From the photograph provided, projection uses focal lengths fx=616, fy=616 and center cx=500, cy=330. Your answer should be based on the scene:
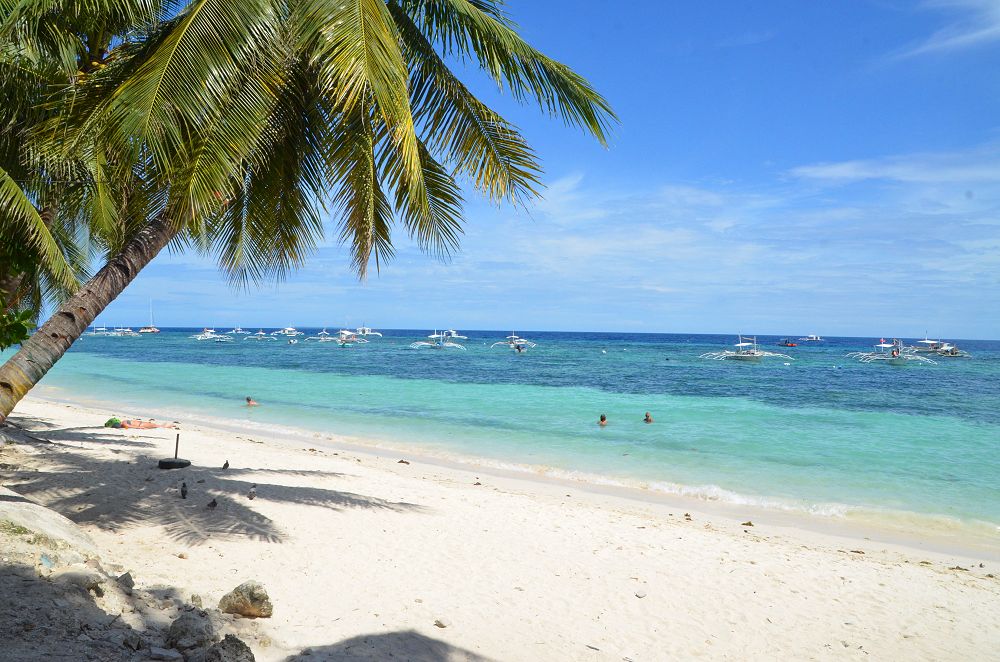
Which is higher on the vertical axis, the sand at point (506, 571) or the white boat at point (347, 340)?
the white boat at point (347, 340)

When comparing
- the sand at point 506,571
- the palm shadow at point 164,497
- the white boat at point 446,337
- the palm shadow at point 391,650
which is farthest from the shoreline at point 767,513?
the white boat at point 446,337

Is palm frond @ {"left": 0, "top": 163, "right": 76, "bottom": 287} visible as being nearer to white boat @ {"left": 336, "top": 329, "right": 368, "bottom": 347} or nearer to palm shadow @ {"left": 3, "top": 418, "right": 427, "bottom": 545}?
palm shadow @ {"left": 3, "top": 418, "right": 427, "bottom": 545}

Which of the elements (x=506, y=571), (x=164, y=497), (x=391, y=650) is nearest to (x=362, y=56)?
(x=391, y=650)

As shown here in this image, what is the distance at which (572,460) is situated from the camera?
12.8 metres

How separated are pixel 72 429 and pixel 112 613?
10388mm

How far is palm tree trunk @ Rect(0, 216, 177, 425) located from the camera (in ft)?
14.0

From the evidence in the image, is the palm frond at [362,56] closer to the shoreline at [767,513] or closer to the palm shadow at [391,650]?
the palm shadow at [391,650]

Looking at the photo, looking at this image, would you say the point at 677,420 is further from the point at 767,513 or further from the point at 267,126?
the point at 267,126

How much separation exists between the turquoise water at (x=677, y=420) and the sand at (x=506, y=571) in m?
2.98

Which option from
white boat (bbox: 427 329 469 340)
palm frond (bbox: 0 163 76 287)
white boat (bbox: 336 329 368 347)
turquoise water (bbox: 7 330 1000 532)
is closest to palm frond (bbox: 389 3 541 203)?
palm frond (bbox: 0 163 76 287)

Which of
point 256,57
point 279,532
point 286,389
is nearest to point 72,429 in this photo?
point 279,532

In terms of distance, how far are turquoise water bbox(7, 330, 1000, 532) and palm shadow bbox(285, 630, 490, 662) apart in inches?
286

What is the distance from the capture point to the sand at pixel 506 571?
14.1 ft

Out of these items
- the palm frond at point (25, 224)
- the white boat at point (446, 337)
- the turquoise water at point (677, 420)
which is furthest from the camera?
the white boat at point (446, 337)
